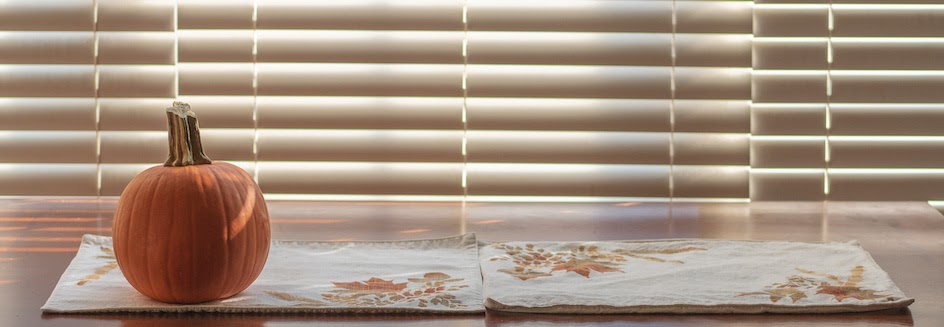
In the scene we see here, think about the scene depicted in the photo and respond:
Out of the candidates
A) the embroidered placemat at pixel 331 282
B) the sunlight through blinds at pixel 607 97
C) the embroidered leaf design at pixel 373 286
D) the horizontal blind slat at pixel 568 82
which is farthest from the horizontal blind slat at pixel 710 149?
the embroidered leaf design at pixel 373 286

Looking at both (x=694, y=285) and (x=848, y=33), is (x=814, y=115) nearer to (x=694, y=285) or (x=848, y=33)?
(x=848, y=33)

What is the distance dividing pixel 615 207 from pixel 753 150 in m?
0.55

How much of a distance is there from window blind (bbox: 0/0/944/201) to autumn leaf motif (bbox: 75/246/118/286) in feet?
2.76

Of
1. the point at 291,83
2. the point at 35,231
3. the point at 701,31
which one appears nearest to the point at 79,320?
the point at 35,231

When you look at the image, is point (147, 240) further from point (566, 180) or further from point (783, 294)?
point (566, 180)

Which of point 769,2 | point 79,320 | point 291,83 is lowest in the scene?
point 79,320

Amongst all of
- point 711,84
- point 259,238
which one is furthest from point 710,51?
point 259,238

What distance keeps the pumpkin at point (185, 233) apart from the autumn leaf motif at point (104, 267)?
0.37 ft

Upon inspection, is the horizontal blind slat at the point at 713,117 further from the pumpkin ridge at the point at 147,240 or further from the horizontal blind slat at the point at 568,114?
the pumpkin ridge at the point at 147,240

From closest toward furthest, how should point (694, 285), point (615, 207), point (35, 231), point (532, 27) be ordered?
point (694, 285), point (35, 231), point (615, 207), point (532, 27)

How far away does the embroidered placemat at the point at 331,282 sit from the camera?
48.7 inches

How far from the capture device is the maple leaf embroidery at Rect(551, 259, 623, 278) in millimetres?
1411

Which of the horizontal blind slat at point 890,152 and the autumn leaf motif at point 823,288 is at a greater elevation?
the horizontal blind slat at point 890,152

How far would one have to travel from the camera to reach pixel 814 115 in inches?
93.1
